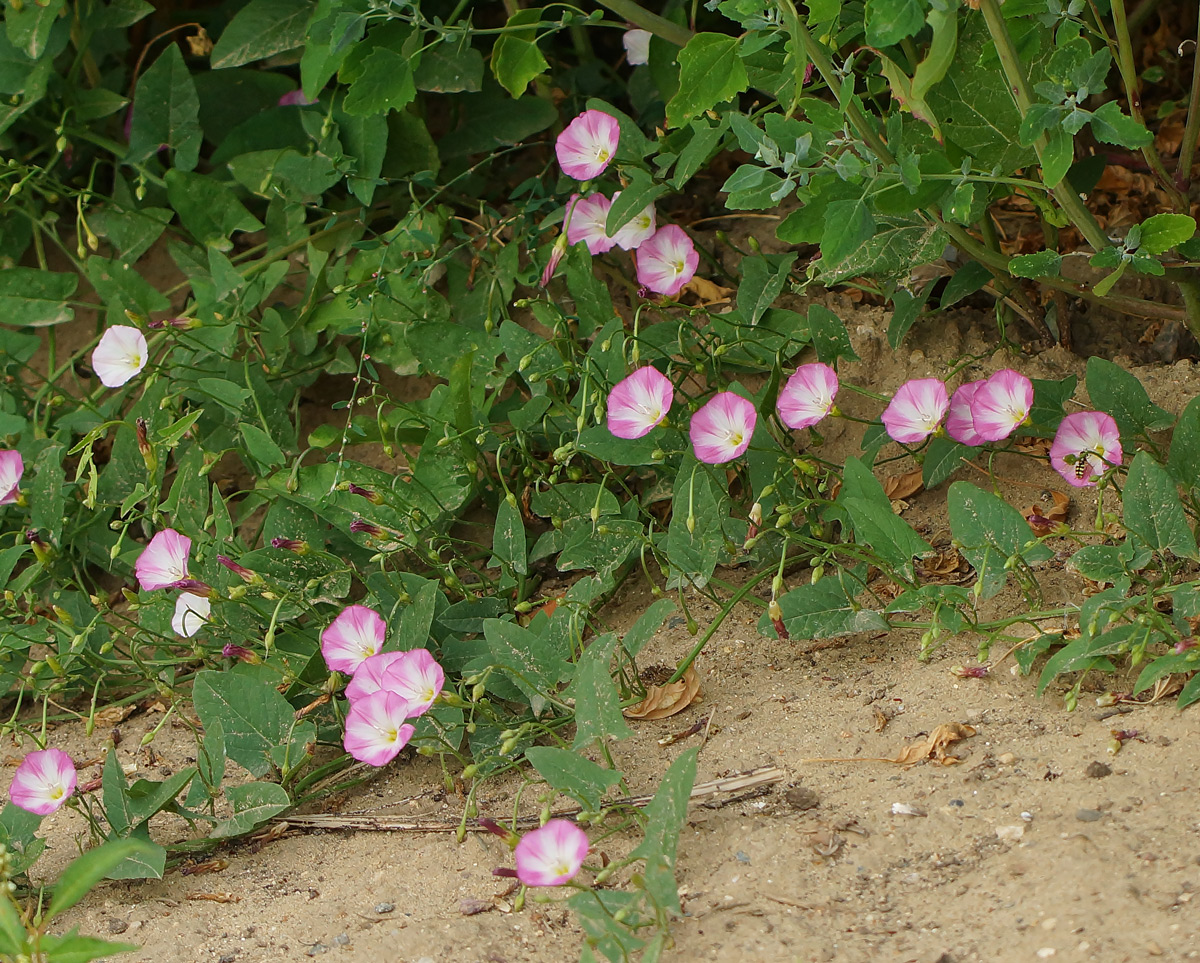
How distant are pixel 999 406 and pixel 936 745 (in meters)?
0.49

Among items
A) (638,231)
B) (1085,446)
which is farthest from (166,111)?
(1085,446)

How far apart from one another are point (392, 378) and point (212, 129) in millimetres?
722

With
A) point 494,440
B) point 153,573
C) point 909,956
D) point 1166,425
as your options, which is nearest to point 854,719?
point 909,956

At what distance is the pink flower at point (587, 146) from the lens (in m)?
1.92

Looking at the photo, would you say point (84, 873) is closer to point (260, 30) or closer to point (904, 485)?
point (904, 485)

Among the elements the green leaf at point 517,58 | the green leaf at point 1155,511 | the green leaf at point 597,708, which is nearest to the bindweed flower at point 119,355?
the green leaf at point 517,58

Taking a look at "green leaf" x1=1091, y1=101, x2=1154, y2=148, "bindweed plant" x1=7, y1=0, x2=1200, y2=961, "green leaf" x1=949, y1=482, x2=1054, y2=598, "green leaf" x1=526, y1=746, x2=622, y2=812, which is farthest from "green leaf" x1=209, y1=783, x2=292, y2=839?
"green leaf" x1=1091, y1=101, x2=1154, y2=148

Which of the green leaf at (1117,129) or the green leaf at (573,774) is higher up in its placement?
the green leaf at (1117,129)

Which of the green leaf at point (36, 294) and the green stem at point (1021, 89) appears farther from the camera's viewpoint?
the green leaf at point (36, 294)

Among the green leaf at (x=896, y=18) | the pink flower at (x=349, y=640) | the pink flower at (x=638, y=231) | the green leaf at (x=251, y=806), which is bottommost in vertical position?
the green leaf at (x=251, y=806)

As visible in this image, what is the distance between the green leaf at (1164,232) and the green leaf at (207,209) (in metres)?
1.59

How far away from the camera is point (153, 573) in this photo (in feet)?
5.93

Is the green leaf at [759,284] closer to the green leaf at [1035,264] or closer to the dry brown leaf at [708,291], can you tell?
the dry brown leaf at [708,291]

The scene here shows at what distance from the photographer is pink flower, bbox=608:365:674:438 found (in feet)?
5.56
